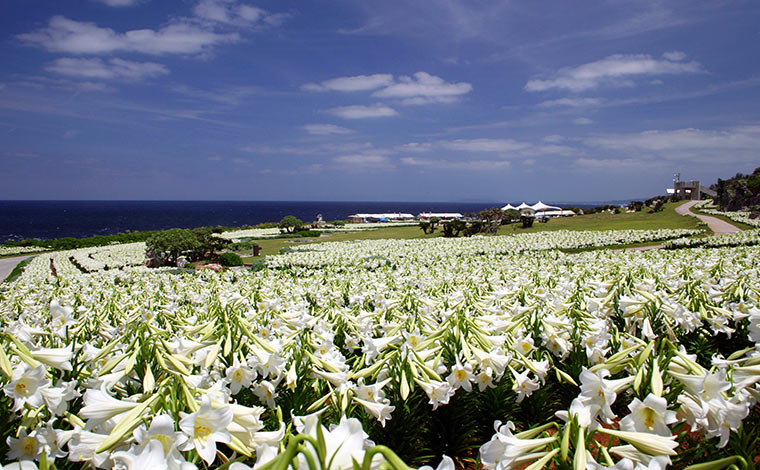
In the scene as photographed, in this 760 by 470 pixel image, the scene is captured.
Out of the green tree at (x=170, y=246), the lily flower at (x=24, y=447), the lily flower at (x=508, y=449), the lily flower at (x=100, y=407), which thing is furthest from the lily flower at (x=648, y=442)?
the green tree at (x=170, y=246)

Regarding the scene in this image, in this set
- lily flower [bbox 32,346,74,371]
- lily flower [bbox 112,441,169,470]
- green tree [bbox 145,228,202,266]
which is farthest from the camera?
green tree [bbox 145,228,202,266]

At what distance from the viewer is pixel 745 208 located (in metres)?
35.0

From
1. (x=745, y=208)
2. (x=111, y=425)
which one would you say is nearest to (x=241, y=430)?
(x=111, y=425)

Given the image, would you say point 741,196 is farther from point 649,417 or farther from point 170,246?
point 649,417

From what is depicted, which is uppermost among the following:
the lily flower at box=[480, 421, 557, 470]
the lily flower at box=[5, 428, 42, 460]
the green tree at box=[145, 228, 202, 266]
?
the lily flower at box=[480, 421, 557, 470]

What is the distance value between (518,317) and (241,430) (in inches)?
113

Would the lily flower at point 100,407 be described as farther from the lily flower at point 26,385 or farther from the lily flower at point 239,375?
the lily flower at point 239,375

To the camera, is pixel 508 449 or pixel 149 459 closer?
pixel 149 459

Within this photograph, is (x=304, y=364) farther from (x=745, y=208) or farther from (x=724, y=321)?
(x=745, y=208)

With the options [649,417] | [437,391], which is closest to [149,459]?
[437,391]

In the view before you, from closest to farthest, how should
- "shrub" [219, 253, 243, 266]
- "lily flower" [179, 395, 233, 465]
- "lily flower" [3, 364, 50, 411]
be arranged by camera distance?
"lily flower" [179, 395, 233, 465], "lily flower" [3, 364, 50, 411], "shrub" [219, 253, 243, 266]

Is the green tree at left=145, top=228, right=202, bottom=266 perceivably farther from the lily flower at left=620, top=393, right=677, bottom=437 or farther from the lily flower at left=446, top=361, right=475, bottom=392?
the lily flower at left=620, top=393, right=677, bottom=437

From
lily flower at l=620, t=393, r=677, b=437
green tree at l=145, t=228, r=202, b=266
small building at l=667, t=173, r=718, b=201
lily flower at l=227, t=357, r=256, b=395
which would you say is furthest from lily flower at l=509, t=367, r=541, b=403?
small building at l=667, t=173, r=718, b=201

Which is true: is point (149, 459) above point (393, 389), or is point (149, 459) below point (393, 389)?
above
